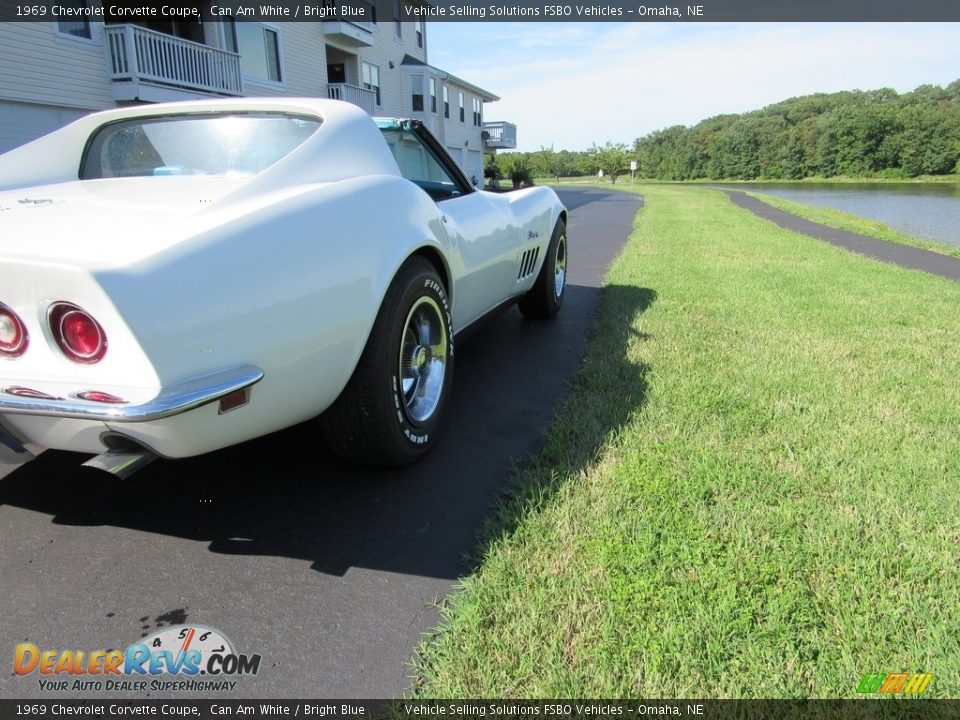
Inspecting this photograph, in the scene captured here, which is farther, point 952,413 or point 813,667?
point 952,413

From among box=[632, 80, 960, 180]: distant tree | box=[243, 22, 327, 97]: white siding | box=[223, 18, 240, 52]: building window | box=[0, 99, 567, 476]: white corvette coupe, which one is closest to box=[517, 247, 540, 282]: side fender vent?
box=[0, 99, 567, 476]: white corvette coupe

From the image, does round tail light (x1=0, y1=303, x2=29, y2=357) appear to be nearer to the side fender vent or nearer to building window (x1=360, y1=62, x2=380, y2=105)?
the side fender vent

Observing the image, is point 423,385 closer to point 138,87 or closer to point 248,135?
point 248,135

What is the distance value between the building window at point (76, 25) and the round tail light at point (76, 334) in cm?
1277

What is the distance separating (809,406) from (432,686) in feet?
8.42

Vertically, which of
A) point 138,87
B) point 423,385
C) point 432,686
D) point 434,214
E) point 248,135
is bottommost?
point 432,686

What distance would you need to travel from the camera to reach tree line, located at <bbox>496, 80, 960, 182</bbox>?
6262 centimetres

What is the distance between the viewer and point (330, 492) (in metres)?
2.65

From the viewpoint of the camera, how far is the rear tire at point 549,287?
17.0ft

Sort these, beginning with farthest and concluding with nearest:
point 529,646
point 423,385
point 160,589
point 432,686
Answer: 1. point 423,385
2. point 160,589
3. point 529,646
4. point 432,686

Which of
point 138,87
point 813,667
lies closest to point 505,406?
point 813,667

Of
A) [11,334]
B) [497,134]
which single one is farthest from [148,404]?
[497,134]

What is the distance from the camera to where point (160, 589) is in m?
2.05

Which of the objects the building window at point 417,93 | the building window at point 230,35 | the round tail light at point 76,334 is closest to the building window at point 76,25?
the building window at point 230,35
